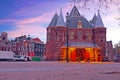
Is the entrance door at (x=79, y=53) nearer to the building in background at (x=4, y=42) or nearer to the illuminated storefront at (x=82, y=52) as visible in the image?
the illuminated storefront at (x=82, y=52)

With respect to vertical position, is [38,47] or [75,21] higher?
[75,21]

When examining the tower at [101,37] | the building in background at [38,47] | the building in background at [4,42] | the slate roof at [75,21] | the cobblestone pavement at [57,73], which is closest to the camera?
the cobblestone pavement at [57,73]

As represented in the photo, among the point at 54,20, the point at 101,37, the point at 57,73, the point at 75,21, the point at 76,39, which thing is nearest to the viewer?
the point at 57,73

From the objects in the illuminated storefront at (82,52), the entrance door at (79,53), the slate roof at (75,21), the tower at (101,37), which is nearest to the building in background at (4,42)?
the slate roof at (75,21)

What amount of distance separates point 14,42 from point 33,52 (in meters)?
13.6

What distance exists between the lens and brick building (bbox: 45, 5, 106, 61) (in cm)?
7625

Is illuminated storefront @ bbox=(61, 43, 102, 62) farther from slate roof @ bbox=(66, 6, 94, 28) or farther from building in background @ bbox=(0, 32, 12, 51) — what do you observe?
building in background @ bbox=(0, 32, 12, 51)

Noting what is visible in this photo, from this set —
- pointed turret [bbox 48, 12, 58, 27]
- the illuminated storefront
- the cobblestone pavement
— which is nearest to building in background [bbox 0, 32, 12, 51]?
pointed turret [bbox 48, 12, 58, 27]

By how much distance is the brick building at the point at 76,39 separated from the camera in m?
76.2

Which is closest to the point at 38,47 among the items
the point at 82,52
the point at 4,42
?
the point at 4,42

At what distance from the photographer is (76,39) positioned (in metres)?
80.0

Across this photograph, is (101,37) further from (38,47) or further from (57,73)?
(38,47)

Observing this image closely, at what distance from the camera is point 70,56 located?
75875 mm

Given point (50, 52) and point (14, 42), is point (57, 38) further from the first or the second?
point (14, 42)
